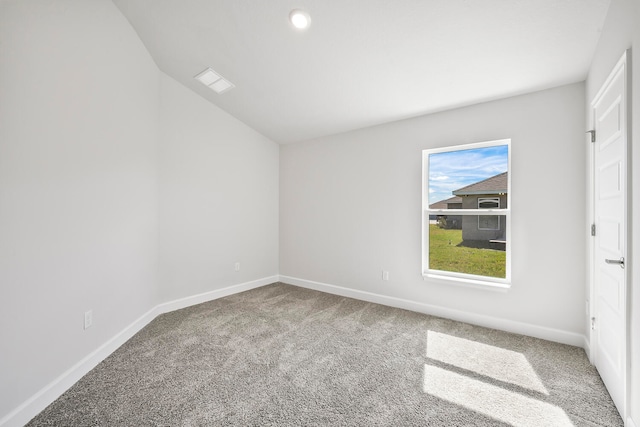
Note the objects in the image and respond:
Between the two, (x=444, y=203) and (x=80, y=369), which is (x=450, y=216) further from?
(x=80, y=369)

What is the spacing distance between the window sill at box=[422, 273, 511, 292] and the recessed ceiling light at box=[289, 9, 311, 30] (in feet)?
9.30

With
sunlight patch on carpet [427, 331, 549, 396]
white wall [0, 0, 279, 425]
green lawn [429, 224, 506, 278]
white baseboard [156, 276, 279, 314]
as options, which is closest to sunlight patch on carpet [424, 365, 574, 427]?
sunlight patch on carpet [427, 331, 549, 396]

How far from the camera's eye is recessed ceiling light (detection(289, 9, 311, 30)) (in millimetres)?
2057

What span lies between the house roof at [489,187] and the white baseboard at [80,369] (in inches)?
139

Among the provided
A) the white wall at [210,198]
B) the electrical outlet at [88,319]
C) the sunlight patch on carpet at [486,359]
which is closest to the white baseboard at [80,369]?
the white wall at [210,198]

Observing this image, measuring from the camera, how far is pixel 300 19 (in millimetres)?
2113

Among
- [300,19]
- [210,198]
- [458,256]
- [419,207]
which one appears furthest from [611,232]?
[210,198]

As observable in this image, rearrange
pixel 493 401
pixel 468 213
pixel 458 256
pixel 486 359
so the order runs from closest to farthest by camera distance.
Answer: pixel 493 401 < pixel 486 359 < pixel 468 213 < pixel 458 256

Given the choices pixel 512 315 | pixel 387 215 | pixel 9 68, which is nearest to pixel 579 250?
pixel 512 315

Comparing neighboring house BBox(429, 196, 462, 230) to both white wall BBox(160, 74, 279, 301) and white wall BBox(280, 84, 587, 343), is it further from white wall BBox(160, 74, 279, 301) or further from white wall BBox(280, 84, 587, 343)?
white wall BBox(160, 74, 279, 301)

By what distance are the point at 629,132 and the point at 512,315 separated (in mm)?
1934

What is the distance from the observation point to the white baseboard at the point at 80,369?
4.83ft

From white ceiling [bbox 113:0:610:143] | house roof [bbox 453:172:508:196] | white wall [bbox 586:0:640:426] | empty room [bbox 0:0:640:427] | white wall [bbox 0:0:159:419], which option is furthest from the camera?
house roof [bbox 453:172:508:196]

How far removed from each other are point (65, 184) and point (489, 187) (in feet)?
12.3
